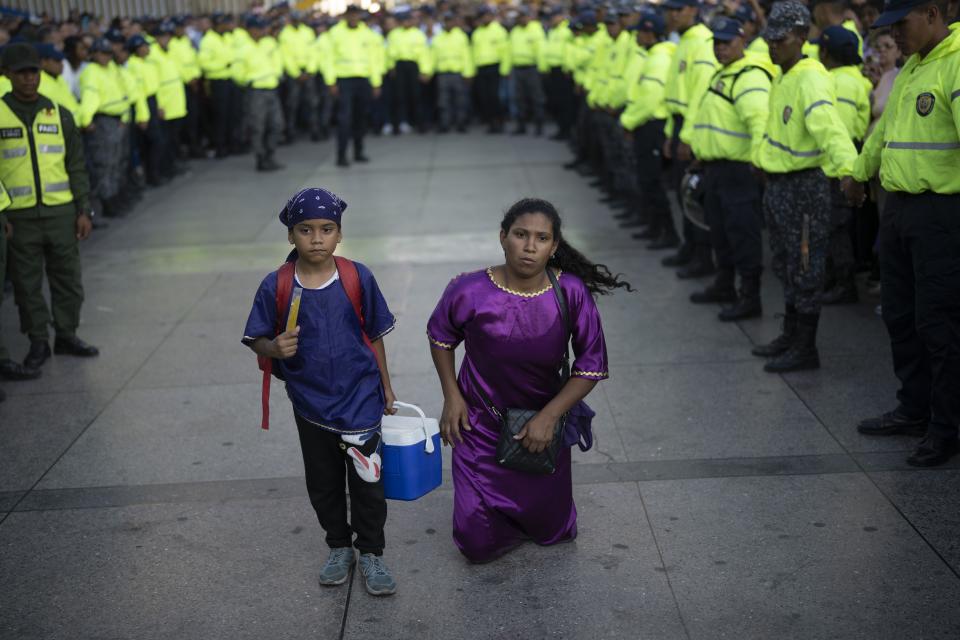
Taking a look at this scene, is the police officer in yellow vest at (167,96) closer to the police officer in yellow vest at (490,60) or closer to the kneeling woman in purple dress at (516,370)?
the police officer in yellow vest at (490,60)

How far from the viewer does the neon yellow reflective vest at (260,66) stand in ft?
50.9

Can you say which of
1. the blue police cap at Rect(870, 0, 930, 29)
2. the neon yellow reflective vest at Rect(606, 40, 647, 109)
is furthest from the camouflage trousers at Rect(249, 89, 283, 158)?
the blue police cap at Rect(870, 0, 930, 29)

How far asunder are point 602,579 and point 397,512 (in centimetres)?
110

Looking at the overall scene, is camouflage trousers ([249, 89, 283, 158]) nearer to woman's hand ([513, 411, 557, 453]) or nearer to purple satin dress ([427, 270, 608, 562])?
purple satin dress ([427, 270, 608, 562])

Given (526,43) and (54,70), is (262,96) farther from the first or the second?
(54,70)

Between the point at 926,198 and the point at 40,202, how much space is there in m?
5.29

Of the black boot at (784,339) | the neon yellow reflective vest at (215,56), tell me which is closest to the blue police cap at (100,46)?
the neon yellow reflective vest at (215,56)

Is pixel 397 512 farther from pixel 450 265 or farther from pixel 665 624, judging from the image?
pixel 450 265

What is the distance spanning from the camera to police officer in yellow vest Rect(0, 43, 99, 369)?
6.88 meters

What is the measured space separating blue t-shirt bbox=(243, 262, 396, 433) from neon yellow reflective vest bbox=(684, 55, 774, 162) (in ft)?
12.8

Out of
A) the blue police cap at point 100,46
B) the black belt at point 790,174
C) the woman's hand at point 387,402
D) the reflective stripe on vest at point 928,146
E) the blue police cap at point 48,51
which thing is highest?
the blue police cap at point 48,51

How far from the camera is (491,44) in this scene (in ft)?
65.6

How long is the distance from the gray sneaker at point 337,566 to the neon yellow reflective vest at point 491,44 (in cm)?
1661

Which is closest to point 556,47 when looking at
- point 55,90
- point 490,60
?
point 490,60
